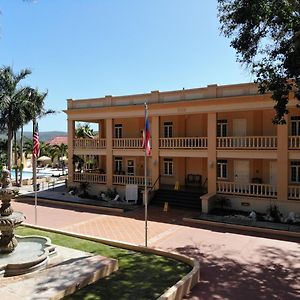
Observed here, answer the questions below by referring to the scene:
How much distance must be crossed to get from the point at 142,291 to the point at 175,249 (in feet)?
16.1

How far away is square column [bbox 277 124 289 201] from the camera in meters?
19.1

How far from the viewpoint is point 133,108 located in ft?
80.7

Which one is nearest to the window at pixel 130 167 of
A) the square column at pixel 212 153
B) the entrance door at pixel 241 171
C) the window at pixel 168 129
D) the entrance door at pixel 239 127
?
the window at pixel 168 129

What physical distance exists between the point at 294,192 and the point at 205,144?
624 centimetres

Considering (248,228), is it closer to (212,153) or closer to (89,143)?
(212,153)

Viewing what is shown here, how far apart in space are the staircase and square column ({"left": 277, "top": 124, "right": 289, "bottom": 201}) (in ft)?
16.7

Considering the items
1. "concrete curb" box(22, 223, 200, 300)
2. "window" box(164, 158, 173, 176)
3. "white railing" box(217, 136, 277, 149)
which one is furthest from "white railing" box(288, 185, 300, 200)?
"concrete curb" box(22, 223, 200, 300)

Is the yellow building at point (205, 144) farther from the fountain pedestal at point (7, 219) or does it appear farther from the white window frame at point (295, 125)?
the fountain pedestal at point (7, 219)

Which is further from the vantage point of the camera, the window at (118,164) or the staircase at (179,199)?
the window at (118,164)

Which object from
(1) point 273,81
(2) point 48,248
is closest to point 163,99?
(1) point 273,81

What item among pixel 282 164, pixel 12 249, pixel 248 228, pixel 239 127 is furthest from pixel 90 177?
pixel 12 249

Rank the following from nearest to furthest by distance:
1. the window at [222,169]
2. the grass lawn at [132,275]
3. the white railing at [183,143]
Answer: the grass lawn at [132,275], the white railing at [183,143], the window at [222,169]

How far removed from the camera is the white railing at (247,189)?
19.9 m

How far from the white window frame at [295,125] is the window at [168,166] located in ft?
30.3
